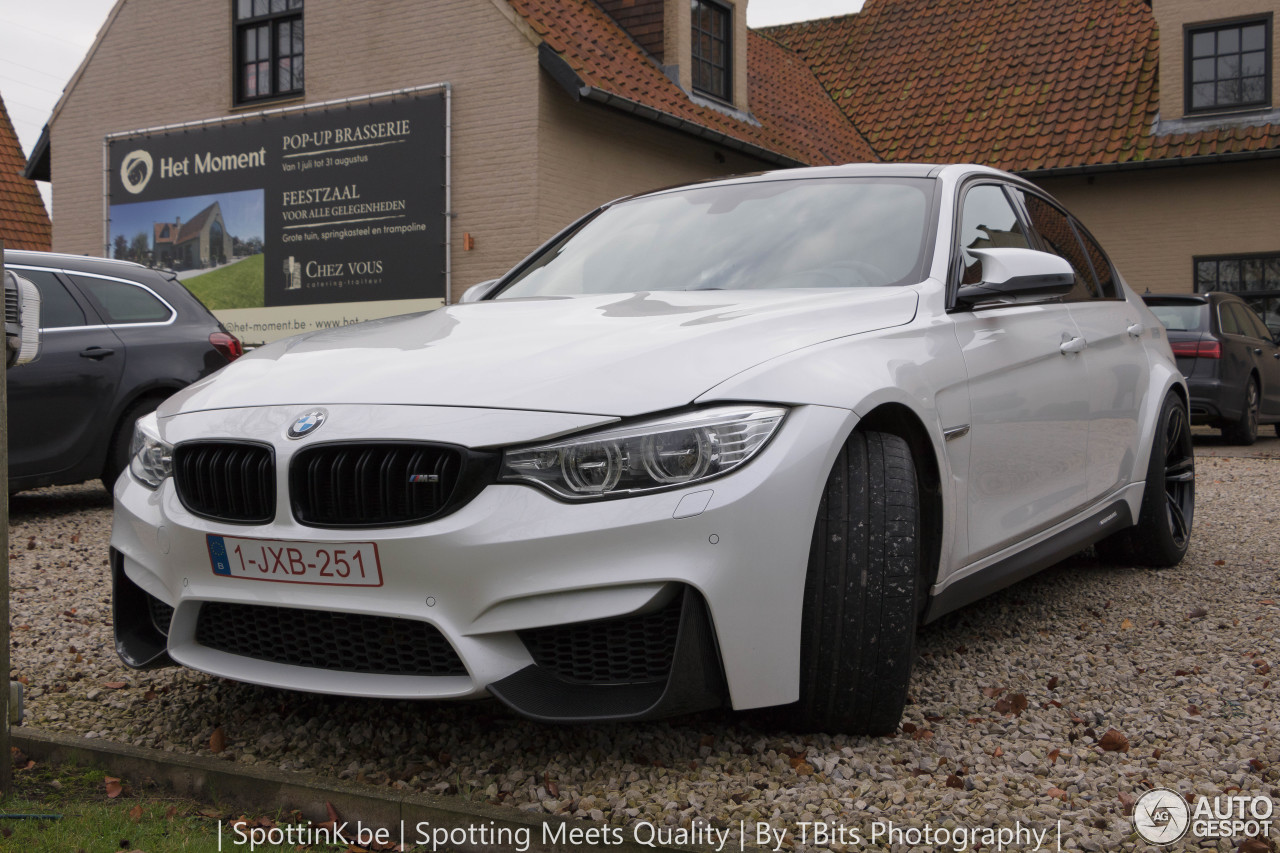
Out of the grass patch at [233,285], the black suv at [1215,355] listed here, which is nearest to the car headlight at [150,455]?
the black suv at [1215,355]

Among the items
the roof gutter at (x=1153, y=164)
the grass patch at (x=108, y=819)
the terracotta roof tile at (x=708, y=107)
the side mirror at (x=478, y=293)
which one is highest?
the terracotta roof tile at (x=708, y=107)

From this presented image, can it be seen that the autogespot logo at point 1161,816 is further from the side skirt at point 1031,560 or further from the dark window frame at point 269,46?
the dark window frame at point 269,46

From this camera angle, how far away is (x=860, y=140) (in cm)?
2052

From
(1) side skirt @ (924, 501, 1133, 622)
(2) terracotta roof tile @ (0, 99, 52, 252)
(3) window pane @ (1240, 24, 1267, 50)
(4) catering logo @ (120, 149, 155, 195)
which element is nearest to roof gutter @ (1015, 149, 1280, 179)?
(3) window pane @ (1240, 24, 1267, 50)

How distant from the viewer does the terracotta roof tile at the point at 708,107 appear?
1361cm

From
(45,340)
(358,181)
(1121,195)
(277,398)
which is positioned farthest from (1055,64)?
(277,398)

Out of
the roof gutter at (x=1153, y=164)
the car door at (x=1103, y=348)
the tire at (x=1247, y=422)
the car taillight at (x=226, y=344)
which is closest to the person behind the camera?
the car door at (x=1103, y=348)

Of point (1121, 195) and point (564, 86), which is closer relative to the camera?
point (564, 86)

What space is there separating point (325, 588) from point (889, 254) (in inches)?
78.7

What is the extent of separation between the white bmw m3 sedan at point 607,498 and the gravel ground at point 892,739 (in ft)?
0.78

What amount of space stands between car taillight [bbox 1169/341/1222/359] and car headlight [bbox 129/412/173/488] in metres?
11.4

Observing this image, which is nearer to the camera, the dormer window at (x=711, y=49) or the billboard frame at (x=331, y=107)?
the billboard frame at (x=331, y=107)

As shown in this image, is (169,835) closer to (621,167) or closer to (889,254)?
(889,254)

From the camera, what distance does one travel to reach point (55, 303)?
730cm
